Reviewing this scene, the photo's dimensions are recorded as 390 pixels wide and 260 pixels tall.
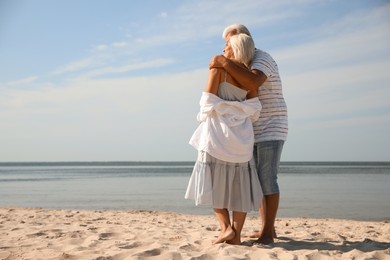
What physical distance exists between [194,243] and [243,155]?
0.95 meters

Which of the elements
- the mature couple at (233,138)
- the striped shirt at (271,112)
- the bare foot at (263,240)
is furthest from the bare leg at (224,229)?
the striped shirt at (271,112)

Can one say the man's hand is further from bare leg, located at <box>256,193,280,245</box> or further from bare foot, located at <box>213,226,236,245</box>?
bare foot, located at <box>213,226,236,245</box>

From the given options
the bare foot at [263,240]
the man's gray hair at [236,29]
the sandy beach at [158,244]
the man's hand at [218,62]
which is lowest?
the sandy beach at [158,244]

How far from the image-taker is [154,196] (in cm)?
1177

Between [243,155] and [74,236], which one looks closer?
[243,155]

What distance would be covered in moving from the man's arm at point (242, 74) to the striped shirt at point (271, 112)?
8.6 inches

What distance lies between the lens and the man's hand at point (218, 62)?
12.1 ft

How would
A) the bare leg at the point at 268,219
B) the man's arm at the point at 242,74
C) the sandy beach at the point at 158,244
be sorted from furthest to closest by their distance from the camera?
1. the bare leg at the point at 268,219
2. the man's arm at the point at 242,74
3. the sandy beach at the point at 158,244

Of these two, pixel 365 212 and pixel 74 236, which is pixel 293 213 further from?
pixel 74 236

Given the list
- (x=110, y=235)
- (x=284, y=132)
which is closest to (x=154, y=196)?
(x=110, y=235)

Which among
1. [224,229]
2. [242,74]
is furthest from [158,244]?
[242,74]

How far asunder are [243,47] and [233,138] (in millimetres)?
789

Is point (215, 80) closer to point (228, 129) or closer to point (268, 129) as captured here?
point (228, 129)

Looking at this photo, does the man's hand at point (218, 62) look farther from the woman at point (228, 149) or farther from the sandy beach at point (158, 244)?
the sandy beach at point (158, 244)
